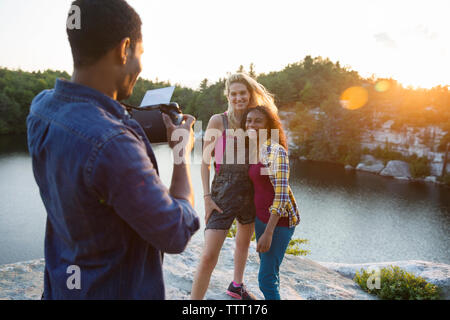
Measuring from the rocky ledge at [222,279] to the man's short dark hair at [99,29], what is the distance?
2.71 m

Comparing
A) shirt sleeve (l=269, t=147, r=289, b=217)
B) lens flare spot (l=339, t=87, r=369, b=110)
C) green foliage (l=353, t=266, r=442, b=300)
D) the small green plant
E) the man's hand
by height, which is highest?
lens flare spot (l=339, t=87, r=369, b=110)

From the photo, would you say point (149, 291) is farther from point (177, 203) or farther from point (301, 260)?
point (301, 260)

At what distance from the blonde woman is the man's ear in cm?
182

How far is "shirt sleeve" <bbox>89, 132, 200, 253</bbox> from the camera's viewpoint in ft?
2.48

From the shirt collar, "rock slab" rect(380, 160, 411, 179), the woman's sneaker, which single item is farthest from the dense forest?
the shirt collar

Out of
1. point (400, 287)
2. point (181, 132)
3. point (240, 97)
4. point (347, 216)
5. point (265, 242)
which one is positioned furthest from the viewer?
point (347, 216)

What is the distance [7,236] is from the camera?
1216 centimetres

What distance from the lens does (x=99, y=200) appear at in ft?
2.66

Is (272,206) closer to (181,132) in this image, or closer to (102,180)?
(181,132)

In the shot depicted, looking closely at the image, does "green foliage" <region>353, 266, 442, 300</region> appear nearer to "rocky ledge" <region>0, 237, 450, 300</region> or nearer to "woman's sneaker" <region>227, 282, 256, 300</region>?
"rocky ledge" <region>0, 237, 450, 300</region>

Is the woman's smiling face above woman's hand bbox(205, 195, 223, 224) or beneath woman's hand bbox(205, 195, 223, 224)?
above

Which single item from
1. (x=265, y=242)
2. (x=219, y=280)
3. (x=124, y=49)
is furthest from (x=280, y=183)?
(x=219, y=280)

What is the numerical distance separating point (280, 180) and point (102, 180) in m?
1.71

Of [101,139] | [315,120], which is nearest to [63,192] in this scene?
[101,139]
